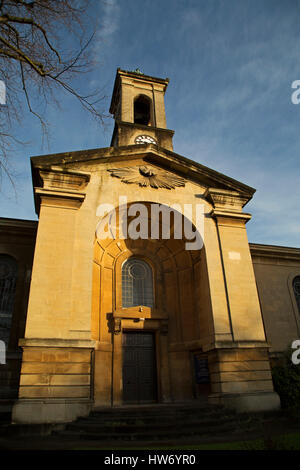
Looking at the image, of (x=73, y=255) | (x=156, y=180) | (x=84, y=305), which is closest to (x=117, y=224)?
(x=156, y=180)

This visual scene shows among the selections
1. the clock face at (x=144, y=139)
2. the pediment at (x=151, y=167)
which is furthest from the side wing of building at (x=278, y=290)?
the clock face at (x=144, y=139)

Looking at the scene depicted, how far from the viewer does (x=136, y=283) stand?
47.9 feet

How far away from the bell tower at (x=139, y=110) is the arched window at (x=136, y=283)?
22.0 feet

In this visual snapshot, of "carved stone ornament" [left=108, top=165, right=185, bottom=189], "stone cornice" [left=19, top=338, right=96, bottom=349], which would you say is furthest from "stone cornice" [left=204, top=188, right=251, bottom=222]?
"stone cornice" [left=19, top=338, right=96, bottom=349]

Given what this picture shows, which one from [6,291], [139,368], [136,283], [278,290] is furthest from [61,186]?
[278,290]

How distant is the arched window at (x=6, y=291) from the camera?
1248 cm

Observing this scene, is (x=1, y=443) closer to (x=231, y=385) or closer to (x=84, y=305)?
(x=84, y=305)

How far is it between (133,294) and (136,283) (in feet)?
1.76

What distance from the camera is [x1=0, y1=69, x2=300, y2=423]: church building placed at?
986 cm

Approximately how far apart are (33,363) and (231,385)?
6.07 m

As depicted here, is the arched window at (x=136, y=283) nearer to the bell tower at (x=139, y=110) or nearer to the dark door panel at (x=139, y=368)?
the dark door panel at (x=139, y=368)

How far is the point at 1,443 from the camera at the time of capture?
7.43 meters
